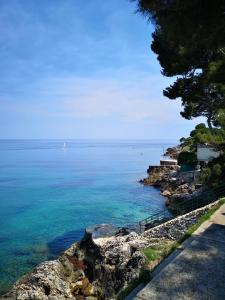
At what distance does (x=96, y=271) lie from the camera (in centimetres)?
1473

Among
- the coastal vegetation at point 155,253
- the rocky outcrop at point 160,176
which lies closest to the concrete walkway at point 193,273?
the coastal vegetation at point 155,253

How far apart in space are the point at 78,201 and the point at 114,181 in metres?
16.0

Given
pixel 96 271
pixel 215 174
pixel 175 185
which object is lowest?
pixel 96 271

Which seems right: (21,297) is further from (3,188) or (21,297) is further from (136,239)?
(3,188)

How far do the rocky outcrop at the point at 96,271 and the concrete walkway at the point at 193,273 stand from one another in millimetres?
2217

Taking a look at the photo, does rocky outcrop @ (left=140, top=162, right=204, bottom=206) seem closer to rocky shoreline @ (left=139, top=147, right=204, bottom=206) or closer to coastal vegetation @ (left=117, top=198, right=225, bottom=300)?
rocky shoreline @ (left=139, top=147, right=204, bottom=206)

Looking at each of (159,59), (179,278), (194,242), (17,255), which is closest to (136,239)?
(194,242)

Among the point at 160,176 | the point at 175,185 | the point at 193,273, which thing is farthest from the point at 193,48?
the point at 160,176

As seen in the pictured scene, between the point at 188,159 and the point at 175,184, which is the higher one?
the point at 188,159

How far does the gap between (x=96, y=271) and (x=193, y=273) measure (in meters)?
7.59

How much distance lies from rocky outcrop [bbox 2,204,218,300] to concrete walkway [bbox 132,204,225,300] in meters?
2.22

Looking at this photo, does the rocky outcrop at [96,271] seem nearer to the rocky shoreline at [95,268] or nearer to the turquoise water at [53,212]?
the rocky shoreline at [95,268]

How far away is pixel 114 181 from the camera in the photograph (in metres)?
52.9

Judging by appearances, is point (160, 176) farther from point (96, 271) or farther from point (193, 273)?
point (193, 273)
